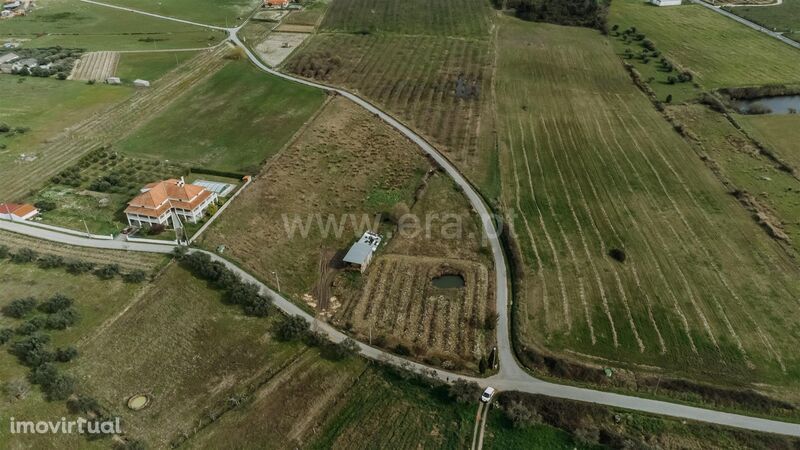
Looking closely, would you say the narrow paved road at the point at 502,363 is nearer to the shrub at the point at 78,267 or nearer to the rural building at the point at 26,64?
the shrub at the point at 78,267

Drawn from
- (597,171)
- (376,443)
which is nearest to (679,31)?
(597,171)

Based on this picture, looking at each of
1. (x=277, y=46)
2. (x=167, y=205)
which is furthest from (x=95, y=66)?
(x=167, y=205)

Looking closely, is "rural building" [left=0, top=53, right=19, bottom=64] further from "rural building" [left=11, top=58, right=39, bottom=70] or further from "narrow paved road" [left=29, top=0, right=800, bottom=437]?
"narrow paved road" [left=29, top=0, right=800, bottom=437]

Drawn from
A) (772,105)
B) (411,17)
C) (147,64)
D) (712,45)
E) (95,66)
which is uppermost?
(411,17)

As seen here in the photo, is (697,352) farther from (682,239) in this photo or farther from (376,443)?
(376,443)

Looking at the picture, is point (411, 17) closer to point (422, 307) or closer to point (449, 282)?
point (449, 282)

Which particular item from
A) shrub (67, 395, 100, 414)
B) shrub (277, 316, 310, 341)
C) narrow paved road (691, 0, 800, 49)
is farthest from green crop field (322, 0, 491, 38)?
shrub (67, 395, 100, 414)
